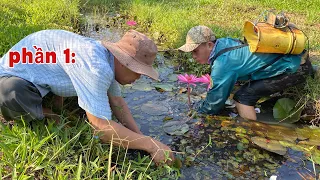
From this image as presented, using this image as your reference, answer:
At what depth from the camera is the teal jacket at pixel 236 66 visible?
356cm

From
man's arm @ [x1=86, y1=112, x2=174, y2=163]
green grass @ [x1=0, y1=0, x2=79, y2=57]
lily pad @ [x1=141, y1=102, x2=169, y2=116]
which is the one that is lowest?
lily pad @ [x1=141, y1=102, x2=169, y2=116]

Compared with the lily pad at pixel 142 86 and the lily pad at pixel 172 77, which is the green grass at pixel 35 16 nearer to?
the lily pad at pixel 142 86

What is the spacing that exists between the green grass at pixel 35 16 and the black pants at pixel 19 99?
1.98 meters

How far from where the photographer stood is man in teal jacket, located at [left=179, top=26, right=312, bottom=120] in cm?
357

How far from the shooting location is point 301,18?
7.17 meters

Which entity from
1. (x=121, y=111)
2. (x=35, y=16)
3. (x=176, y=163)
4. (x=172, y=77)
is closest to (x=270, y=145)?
(x=176, y=163)

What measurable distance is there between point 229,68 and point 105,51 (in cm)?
159

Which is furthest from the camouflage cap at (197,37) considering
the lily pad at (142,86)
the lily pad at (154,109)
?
the lily pad at (142,86)

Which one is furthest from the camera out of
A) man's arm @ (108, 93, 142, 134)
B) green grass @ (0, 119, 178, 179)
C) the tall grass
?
the tall grass

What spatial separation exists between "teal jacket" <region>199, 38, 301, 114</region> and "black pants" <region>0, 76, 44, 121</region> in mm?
1800

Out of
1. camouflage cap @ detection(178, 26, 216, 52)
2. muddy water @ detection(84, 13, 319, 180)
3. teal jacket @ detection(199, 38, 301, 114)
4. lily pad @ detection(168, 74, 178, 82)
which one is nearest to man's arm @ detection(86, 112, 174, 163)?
muddy water @ detection(84, 13, 319, 180)

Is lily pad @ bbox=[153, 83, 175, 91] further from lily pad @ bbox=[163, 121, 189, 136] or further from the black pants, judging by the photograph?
the black pants

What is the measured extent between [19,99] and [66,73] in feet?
1.18

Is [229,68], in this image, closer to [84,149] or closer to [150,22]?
[84,149]
